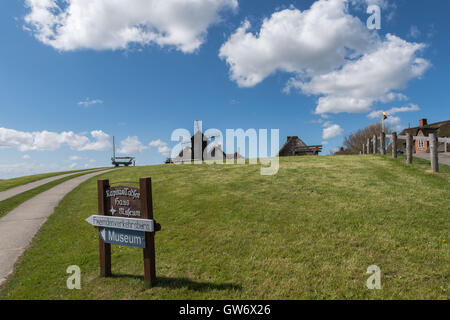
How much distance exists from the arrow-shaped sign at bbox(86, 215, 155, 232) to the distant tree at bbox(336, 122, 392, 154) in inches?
2329

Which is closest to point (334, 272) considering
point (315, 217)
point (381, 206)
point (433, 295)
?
point (433, 295)

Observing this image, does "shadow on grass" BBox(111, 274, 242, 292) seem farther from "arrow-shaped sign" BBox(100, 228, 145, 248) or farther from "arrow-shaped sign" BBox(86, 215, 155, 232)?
"arrow-shaped sign" BBox(86, 215, 155, 232)

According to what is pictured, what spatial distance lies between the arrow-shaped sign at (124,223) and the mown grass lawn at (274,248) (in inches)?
40.5

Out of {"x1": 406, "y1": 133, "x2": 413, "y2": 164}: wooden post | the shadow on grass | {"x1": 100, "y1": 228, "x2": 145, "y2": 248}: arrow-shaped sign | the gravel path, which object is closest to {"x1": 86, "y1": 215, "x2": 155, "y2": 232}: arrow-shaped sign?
{"x1": 100, "y1": 228, "x2": 145, "y2": 248}: arrow-shaped sign

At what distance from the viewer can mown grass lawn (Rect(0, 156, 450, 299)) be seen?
4215 millimetres

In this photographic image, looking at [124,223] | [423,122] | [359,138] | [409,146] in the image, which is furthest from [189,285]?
[359,138]

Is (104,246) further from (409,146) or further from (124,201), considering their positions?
(409,146)

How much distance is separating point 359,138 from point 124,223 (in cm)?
6592

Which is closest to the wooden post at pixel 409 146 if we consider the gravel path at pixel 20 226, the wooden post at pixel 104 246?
the wooden post at pixel 104 246

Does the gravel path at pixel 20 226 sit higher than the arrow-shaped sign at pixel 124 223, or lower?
lower

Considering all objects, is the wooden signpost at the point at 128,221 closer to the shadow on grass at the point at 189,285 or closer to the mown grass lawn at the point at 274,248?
the shadow on grass at the point at 189,285

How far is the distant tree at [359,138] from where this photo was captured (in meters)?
56.3

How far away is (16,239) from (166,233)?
174 inches
